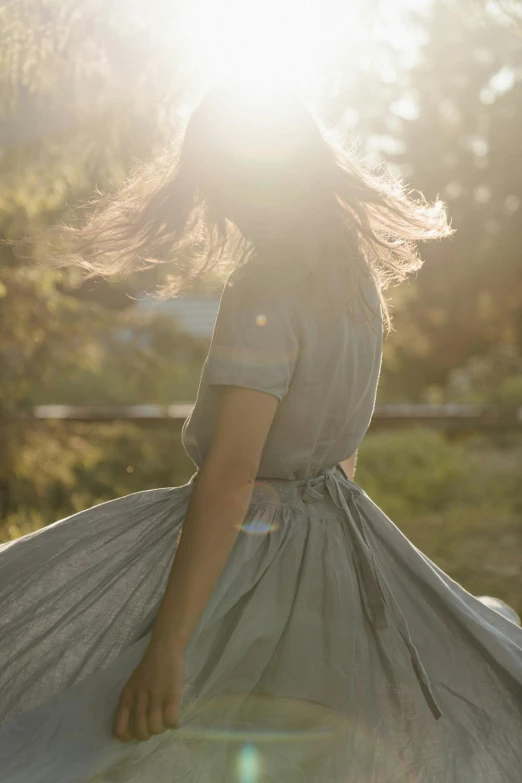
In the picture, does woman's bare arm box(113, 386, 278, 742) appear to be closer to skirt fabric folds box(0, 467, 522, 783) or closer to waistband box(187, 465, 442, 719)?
skirt fabric folds box(0, 467, 522, 783)

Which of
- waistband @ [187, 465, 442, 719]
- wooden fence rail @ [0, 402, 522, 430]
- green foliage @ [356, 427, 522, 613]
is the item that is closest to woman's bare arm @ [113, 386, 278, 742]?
waistband @ [187, 465, 442, 719]

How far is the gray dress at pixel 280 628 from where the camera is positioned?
5.31ft

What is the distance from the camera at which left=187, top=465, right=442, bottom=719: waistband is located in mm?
1748

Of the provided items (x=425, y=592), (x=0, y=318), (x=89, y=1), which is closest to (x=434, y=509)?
(x=0, y=318)

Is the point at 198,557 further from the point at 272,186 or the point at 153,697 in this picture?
the point at 272,186

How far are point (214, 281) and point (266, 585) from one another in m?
5.54

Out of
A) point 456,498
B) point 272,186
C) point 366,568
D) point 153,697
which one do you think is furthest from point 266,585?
point 456,498

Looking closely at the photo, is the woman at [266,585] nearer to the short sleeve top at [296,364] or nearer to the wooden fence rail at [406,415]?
the short sleeve top at [296,364]

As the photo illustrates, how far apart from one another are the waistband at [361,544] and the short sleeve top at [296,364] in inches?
1.3

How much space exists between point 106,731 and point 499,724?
76 centimetres

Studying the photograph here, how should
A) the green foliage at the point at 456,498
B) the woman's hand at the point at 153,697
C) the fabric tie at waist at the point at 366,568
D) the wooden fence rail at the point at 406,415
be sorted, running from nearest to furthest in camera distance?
the woman's hand at the point at 153,697
the fabric tie at waist at the point at 366,568
the green foliage at the point at 456,498
the wooden fence rail at the point at 406,415

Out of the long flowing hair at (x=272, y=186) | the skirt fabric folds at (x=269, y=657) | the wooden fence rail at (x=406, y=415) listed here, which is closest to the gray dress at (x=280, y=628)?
the skirt fabric folds at (x=269, y=657)

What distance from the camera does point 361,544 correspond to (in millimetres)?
1837

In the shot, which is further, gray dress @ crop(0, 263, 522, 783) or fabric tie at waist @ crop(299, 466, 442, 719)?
fabric tie at waist @ crop(299, 466, 442, 719)
